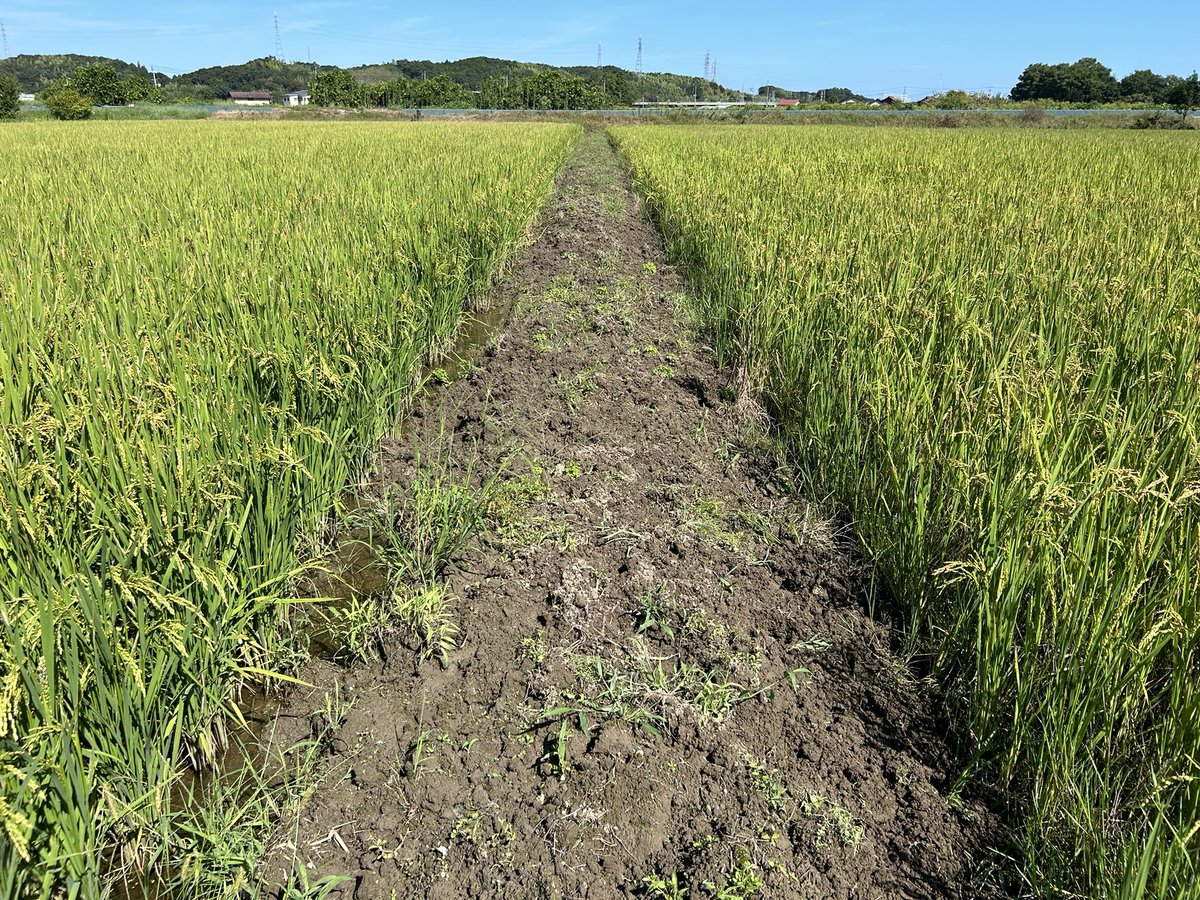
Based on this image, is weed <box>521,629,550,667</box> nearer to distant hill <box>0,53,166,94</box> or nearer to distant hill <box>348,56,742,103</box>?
distant hill <box>348,56,742,103</box>

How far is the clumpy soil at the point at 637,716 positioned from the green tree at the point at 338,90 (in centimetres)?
6059

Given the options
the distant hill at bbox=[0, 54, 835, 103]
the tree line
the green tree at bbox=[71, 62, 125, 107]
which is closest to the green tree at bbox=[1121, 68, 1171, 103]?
the tree line

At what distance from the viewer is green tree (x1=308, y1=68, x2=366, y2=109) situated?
53562 millimetres

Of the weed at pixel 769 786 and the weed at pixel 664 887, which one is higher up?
the weed at pixel 769 786

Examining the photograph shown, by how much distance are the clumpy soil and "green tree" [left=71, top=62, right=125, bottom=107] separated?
2376 inches

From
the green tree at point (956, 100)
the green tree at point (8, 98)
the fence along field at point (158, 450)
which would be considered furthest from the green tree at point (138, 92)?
the fence along field at point (158, 450)

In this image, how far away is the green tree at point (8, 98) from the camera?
26312mm

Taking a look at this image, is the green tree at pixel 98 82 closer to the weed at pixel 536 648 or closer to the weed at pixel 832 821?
the weed at pixel 536 648

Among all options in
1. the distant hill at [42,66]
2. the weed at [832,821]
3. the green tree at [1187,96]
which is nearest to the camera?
the weed at [832,821]

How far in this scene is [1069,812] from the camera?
1.30m

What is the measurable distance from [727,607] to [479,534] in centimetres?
91

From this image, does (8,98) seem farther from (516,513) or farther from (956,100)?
(956,100)

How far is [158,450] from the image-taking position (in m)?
1.62

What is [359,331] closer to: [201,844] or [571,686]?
[571,686]
